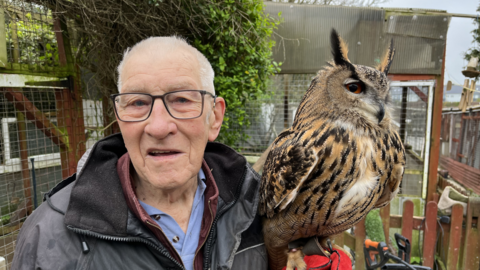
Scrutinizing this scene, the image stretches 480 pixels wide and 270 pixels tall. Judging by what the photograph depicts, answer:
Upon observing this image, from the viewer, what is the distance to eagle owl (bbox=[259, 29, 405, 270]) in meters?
1.41

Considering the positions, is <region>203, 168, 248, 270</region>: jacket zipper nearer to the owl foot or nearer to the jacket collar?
the jacket collar

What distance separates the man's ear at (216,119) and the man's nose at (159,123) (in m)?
0.28

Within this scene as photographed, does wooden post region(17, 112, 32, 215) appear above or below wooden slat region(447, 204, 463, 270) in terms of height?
above

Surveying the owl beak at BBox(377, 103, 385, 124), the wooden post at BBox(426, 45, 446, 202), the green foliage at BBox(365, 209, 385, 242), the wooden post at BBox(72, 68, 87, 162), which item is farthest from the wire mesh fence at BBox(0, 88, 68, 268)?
the wooden post at BBox(426, 45, 446, 202)

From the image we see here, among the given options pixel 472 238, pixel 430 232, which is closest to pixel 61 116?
pixel 430 232

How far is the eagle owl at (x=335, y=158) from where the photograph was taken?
1408 millimetres

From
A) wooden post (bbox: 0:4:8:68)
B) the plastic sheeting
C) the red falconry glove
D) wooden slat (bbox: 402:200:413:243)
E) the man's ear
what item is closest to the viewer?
the man's ear

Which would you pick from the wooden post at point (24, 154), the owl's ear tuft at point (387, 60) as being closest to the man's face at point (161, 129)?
the owl's ear tuft at point (387, 60)

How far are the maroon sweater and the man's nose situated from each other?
0.29 m

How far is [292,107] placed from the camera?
169 inches

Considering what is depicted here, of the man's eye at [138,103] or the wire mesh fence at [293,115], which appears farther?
the wire mesh fence at [293,115]

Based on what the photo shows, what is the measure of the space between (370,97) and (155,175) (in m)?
1.24

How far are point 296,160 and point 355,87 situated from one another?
0.56 meters

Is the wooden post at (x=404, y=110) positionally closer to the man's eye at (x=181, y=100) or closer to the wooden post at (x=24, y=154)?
the man's eye at (x=181, y=100)
